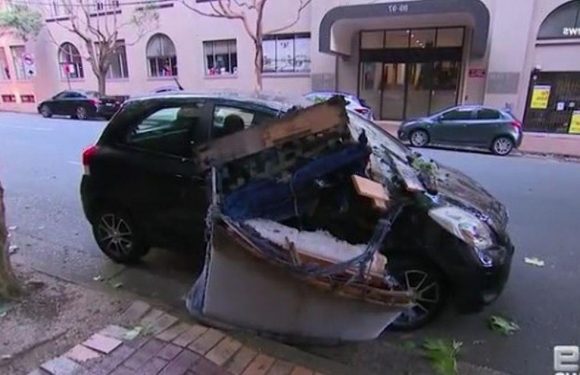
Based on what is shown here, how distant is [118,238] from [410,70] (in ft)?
54.9

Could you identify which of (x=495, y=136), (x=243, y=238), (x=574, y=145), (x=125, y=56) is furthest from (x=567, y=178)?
(x=125, y=56)

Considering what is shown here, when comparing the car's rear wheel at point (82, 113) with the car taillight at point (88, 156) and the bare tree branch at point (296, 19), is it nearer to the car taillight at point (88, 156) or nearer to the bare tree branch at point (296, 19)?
the bare tree branch at point (296, 19)

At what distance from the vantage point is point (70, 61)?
27.1 m

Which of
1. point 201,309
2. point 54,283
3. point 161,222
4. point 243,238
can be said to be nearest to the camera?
point 243,238

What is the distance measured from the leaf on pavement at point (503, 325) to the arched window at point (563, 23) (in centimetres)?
1600

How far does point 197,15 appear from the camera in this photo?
22.1 m

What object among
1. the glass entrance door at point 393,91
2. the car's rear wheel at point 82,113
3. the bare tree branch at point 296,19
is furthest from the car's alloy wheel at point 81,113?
the glass entrance door at point 393,91

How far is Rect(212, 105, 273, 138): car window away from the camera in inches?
137

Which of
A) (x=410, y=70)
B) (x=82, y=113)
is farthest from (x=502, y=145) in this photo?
(x=82, y=113)

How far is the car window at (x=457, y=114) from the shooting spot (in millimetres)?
12156

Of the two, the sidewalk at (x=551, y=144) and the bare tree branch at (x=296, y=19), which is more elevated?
the bare tree branch at (x=296, y=19)

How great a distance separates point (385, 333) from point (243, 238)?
1445mm

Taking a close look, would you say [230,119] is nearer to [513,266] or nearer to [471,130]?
[513,266]

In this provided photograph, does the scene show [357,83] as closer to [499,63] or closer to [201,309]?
[499,63]
